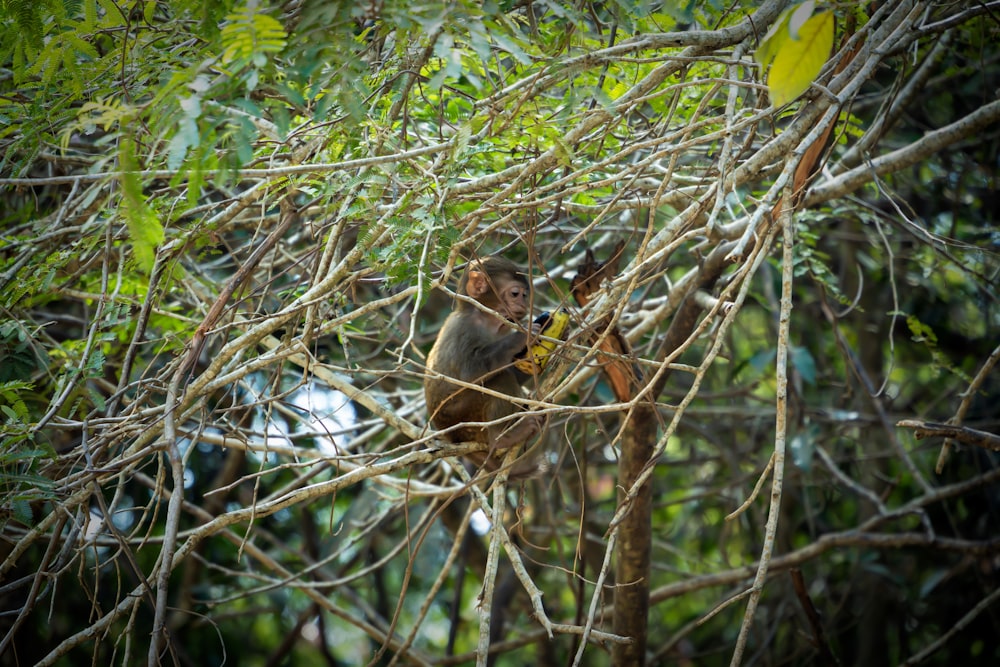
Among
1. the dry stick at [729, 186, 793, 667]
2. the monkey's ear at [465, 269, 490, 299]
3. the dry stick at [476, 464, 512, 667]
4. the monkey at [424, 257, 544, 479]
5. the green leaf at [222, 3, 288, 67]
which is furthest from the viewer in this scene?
the monkey's ear at [465, 269, 490, 299]

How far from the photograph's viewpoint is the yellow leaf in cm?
261

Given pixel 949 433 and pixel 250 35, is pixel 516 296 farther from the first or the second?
pixel 250 35

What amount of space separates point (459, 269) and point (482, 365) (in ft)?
2.29

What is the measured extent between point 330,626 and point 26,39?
31.1 ft

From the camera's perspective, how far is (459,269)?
17.6 ft

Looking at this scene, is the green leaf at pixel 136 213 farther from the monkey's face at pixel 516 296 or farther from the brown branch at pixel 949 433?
the brown branch at pixel 949 433

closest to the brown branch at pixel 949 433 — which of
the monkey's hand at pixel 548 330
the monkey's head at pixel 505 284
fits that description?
the monkey's hand at pixel 548 330

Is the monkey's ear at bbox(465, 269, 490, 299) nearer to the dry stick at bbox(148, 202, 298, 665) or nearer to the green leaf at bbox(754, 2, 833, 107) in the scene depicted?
the dry stick at bbox(148, 202, 298, 665)

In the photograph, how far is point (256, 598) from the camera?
9273 mm

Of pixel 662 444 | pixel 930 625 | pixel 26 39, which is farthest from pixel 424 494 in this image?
pixel 930 625

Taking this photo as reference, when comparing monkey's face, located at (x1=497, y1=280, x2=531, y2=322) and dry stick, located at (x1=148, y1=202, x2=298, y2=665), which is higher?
→ dry stick, located at (x1=148, y1=202, x2=298, y2=665)

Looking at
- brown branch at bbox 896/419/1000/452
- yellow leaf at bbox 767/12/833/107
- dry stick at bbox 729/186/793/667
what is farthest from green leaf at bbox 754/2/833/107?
brown branch at bbox 896/419/1000/452

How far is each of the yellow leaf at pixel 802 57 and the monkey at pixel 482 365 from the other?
2.28m

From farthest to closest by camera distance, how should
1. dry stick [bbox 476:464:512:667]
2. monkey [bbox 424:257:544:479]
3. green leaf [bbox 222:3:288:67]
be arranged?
monkey [bbox 424:257:544:479], dry stick [bbox 476:464:512:667], green leaf [bbox 222:3:288:67]
